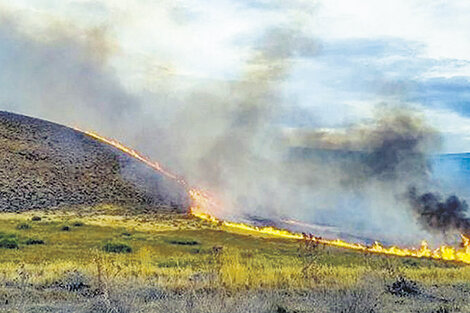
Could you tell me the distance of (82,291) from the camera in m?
16.1

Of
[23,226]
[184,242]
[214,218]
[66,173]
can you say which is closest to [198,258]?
[184,242]

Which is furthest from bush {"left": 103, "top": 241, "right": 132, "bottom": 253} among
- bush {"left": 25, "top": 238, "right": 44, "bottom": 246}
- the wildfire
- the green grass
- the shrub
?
the wildfire

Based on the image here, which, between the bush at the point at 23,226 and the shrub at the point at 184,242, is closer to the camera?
the shrub at the point at 184,242

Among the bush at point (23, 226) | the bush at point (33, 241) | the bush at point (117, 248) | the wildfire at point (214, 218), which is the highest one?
the wildfire at point (214, 218)

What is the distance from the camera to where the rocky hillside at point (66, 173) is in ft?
324

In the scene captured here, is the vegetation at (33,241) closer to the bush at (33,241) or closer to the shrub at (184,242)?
the bush at (33,241)

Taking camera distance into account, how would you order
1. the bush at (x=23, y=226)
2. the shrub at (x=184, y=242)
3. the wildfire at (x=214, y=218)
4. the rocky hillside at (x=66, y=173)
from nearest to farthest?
1. the shrub at (x=184, y=242)
2. the bush at (x=23, y=226)
3. the wildfire at (x=214, y=218)
4. the rocky hillside at (x=66, y=173)

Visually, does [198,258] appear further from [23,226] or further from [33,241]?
[23,226]

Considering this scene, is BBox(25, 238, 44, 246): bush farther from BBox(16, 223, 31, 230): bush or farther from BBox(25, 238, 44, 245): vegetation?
BBox(16, 223, 31, 230): bush

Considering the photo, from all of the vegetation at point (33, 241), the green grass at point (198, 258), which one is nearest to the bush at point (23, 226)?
the green grass at point (198, 258)

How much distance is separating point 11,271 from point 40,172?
9253 cm

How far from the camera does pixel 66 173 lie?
113500 mm

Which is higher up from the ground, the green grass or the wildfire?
the wildfire

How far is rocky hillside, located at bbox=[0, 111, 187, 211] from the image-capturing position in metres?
98.8
